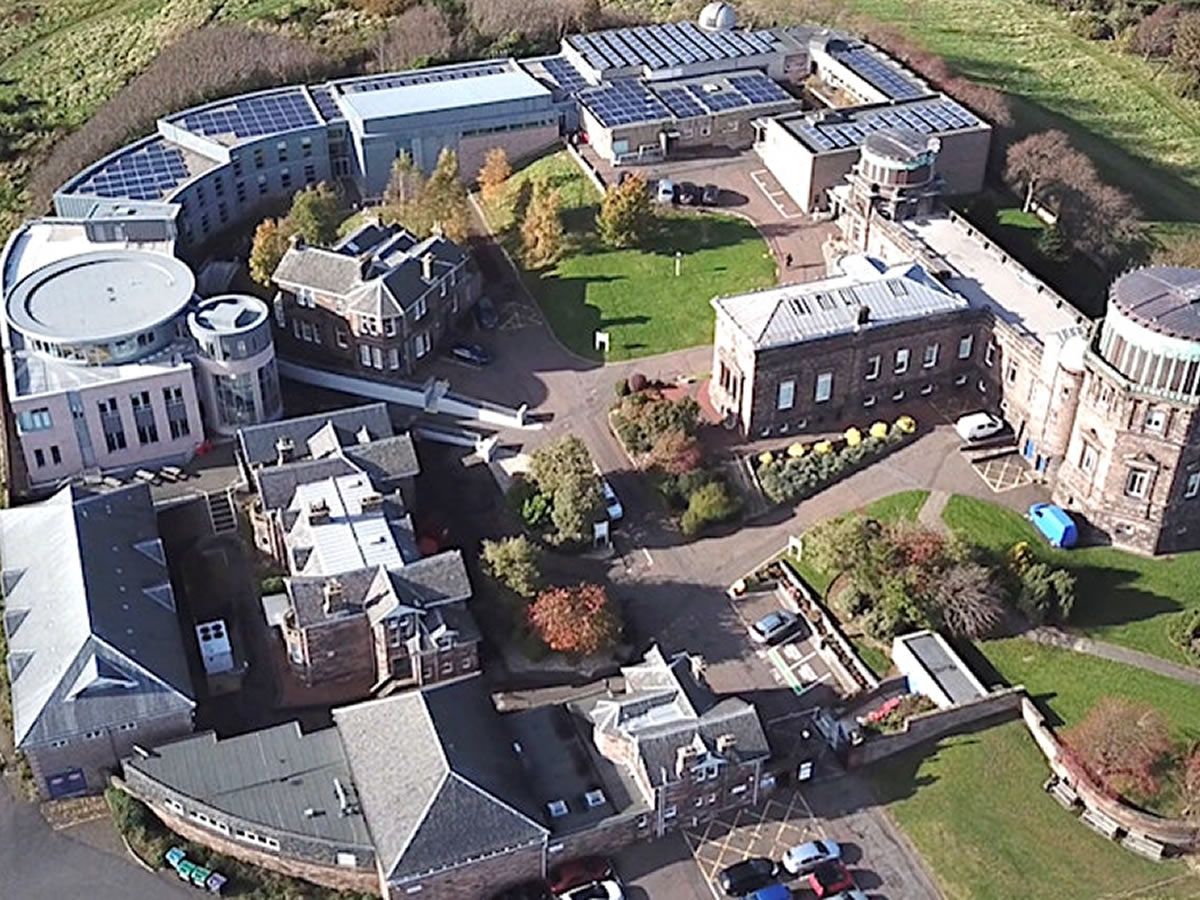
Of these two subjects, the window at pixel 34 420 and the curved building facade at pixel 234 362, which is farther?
the curved building facade at pixel 234 362

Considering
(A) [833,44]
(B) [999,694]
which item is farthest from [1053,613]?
(A) [833,44]

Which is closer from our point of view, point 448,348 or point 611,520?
point 611,520

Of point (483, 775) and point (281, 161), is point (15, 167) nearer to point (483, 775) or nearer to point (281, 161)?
point (281, 161)

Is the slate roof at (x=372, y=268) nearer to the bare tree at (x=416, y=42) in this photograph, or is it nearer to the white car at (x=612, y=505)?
the white car at (x=612, y=505)

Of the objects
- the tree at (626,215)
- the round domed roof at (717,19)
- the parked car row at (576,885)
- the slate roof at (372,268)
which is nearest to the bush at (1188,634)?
the parked car row at (576,885)

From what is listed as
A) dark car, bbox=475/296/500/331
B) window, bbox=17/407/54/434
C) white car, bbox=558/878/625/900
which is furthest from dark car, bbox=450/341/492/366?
white car, bbox=558/878/625/900

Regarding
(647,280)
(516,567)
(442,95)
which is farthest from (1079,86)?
(516,567)

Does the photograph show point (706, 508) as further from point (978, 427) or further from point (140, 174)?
point (140, 174)
